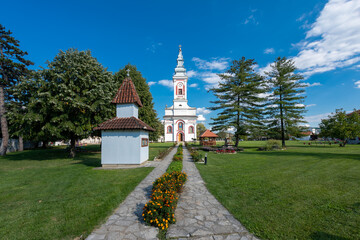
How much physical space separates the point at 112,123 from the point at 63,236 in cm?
915

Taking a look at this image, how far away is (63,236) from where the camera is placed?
3668 millimetres

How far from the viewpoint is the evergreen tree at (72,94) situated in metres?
13.9

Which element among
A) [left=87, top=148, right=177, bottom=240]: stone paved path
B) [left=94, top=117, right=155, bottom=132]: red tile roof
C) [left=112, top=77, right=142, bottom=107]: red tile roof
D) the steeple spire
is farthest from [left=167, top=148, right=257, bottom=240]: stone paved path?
the steeple spire

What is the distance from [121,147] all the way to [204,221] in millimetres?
9255

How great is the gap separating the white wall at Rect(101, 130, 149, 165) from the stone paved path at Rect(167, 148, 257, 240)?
668 centimetres

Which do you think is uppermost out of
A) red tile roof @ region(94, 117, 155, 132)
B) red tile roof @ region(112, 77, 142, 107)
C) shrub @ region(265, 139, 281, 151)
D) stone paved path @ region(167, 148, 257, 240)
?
red tile roof @ region(112, 77, 142, 107)

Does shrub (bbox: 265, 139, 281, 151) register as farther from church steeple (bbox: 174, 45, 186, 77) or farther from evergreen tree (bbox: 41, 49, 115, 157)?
church steeple (bbox: 174, 45, 186, 77)

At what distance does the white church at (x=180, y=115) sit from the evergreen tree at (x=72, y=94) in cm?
3540

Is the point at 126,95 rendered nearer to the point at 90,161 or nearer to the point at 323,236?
the point at 90,161

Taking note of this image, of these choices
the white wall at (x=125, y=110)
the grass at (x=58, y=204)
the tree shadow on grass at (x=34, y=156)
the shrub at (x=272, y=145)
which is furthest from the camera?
the shrub at (x=272, y=145)

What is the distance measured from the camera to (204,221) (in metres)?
4.29

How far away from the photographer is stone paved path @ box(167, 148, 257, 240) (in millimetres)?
3662

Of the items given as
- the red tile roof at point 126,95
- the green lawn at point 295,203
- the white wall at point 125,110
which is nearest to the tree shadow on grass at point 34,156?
the white wall at point 125,110

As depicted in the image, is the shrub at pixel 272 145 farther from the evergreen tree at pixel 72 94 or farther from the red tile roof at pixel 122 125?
the evergreen tree at pixel 72 94
